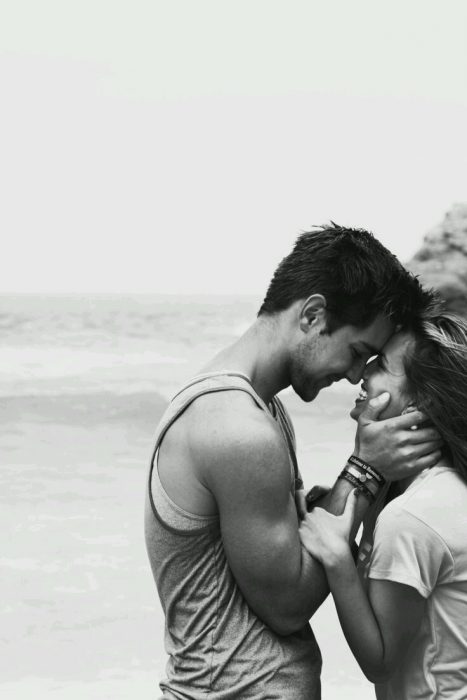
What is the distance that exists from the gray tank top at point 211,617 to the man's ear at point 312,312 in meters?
0.24

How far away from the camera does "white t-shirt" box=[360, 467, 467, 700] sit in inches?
81.2

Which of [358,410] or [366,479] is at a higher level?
[358,410]

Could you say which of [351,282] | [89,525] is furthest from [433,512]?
[89,525]

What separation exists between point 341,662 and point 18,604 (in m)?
1.99

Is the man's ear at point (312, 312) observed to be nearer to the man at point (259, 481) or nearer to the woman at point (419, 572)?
the man at point (259, 481)

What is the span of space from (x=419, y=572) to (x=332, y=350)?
21.7 inches

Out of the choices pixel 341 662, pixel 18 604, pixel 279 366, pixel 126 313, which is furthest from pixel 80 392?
pixel 126 313

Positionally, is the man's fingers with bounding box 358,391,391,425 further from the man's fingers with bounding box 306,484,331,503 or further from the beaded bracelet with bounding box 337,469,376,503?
the man's fingers with bounding box 306,484,331,503

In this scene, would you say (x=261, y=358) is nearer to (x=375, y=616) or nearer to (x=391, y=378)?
(x=391, y=378)

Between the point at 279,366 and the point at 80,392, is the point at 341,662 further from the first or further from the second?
the point at 80,392

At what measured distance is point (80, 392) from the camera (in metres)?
18.5

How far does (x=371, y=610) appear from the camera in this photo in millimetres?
2135

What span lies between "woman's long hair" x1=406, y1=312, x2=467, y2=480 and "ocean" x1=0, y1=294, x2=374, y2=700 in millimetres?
2990

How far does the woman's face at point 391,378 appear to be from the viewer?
7.69 ft
